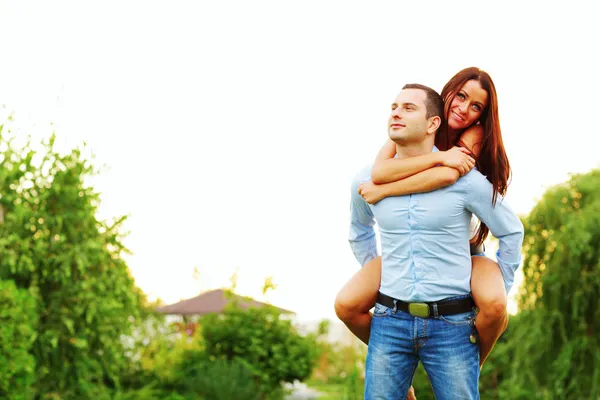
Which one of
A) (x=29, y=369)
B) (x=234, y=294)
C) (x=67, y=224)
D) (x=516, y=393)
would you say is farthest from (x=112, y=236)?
(x=516, y=393)

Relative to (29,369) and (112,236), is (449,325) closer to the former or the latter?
(29,369)

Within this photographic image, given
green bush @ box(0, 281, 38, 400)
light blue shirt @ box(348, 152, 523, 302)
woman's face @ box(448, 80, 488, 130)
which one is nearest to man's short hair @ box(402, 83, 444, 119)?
woman's face @ box(448, 80, 488, 130)

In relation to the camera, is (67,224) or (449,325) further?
(67,224)

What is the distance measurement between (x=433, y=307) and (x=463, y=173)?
0.61 m

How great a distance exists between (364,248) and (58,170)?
643 centimetres

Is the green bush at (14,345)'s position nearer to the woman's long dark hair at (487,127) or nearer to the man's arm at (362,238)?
the man's arm at (362,238)

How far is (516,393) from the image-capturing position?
30.7 ft

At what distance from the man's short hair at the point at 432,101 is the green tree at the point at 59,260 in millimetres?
6505

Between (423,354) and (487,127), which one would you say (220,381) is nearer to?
(423,354)

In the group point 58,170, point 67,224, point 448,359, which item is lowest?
point 448,359

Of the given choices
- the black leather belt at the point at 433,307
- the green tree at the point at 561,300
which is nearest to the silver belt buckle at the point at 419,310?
the black leather belt at the point at 433,307

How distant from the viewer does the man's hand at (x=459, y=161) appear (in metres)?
3.43

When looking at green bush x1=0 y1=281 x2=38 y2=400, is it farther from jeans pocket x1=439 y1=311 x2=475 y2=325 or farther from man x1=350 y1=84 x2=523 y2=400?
jeans pocket x1=439 y1=311 x2=475 y2=325

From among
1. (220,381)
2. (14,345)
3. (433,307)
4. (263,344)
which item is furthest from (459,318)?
(263,344)
